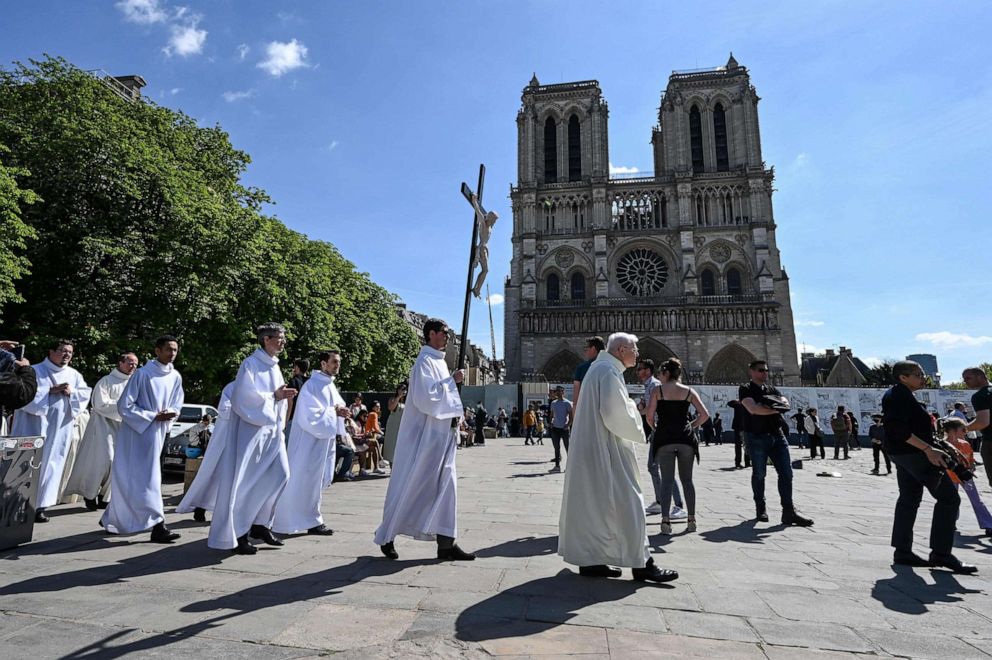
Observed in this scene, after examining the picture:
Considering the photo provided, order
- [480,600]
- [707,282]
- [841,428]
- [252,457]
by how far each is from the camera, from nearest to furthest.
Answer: [480,600]
[252,457]
[841,428]
[707,282]

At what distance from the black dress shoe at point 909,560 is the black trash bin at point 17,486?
698cm

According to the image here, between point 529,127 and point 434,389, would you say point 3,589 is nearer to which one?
point 434,389

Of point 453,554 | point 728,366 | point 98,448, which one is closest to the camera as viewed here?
point 453,554

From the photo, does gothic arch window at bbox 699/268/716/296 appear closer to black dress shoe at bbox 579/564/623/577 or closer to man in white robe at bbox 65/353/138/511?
man in white robe at bbox 65/353/138/511

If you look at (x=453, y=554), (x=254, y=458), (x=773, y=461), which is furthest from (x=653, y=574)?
(x=254, y=458)

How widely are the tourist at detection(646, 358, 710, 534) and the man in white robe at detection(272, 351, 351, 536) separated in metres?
3.14

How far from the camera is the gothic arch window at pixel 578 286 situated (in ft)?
147

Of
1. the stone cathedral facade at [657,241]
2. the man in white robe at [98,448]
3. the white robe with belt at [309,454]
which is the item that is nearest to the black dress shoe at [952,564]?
the white robe with belt at [309,454]

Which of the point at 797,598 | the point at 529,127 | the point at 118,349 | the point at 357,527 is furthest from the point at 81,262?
the point at 529,127

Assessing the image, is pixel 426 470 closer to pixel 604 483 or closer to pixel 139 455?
pixel 604 483

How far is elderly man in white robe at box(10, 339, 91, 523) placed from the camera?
5.74m

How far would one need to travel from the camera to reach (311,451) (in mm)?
5289

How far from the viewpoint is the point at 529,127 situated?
46750 millimetres

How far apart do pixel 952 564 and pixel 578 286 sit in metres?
41.6
